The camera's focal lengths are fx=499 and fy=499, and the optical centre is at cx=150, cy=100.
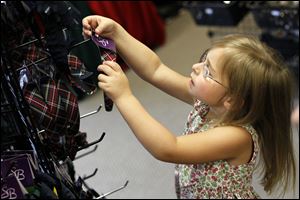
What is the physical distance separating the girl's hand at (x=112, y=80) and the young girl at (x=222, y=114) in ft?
0.06

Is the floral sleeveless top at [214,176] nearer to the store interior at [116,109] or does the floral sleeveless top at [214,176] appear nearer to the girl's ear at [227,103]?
the girl's ear at [227,103]

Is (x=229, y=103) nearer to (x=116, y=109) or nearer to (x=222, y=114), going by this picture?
(x=222, y=114)

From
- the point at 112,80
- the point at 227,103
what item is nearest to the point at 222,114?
the point at 227,103

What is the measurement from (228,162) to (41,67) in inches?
18.9

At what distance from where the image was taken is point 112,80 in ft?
2.97

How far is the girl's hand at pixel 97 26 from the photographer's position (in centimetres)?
99

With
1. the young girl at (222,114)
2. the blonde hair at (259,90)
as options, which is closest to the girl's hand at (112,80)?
the young girl at (222,114)

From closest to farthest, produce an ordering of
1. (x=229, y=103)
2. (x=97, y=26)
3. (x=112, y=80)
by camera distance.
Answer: (x=112, y=80) < (x=97, y=26) < (x=229, y=103)

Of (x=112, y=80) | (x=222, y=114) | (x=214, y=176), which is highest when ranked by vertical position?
(x=112, y=80)

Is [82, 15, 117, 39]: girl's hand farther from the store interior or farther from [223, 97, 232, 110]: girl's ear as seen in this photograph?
[223, 97, 232, 110]: girl's ear

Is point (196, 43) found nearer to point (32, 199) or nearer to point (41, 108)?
point (41, 108)

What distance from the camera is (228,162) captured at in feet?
3.84

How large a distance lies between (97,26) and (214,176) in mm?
456

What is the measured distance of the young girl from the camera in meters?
1.01
